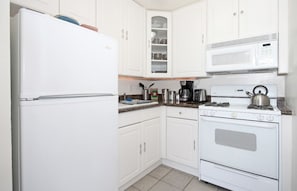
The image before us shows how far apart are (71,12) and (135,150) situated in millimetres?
1499

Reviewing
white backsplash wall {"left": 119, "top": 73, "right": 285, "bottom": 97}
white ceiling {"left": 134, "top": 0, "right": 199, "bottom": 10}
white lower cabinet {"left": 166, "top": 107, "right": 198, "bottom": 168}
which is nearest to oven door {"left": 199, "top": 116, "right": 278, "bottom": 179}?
white lower cabinet {"left": 166, "top": 107, "right": 198, "bottom": 168}

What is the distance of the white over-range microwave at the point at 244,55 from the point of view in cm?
163

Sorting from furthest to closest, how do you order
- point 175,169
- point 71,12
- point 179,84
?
point 179,84
point 175,169
point 71,12

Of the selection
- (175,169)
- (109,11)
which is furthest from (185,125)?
(109,11)

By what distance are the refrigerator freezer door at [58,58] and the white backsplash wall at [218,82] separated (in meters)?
1.24

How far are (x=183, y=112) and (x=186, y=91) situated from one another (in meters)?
0.48

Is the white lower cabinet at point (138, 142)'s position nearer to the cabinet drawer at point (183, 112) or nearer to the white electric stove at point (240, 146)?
the cabinet drawer at point (183, 112)

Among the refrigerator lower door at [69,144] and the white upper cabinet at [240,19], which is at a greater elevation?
the white upper cabinet at [240,19]

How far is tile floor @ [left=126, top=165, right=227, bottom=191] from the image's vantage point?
171 cm

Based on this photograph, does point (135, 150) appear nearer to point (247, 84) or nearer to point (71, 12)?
point (71, 12)

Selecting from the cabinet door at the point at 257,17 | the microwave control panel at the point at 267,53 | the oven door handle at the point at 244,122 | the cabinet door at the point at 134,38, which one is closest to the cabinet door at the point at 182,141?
the oven door handle at the point at 244,122

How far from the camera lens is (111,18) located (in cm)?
175

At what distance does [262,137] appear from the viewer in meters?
1.46

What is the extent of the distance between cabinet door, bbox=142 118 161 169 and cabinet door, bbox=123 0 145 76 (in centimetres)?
72
